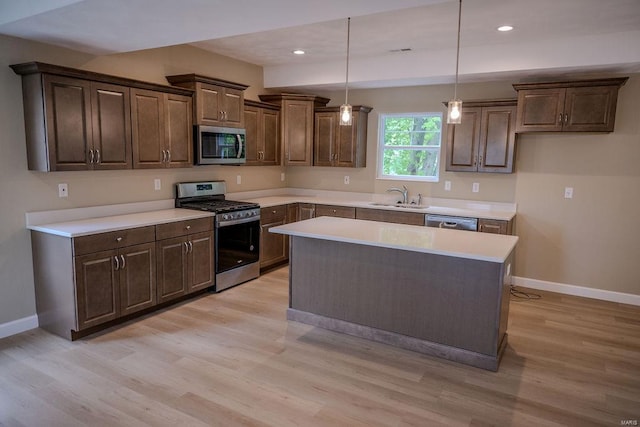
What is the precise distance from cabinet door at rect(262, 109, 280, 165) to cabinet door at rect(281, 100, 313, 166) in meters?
0.10

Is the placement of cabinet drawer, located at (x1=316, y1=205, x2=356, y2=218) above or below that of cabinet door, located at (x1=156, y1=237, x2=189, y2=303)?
above

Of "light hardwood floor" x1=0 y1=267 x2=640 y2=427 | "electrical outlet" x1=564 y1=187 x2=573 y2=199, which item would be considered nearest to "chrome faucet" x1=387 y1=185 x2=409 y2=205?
"electrical outlet" x1=564 y1=187 x2=573 y2=199

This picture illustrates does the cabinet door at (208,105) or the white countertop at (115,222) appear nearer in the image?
the white countertop at (115,222)

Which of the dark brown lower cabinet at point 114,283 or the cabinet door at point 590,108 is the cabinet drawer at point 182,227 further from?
the cabinet door at point 590,108

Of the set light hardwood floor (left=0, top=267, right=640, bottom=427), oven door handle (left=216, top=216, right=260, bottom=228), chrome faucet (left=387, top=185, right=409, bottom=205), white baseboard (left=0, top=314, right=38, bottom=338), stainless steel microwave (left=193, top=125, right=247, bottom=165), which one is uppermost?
stainless steel microwave (left=193, top=125, right=247, bottom=165)

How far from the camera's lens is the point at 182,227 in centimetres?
406

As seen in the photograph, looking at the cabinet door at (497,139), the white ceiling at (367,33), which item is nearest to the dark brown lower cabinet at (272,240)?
the white ceiling at (367,33)

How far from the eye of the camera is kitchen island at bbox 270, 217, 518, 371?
9.86 feet

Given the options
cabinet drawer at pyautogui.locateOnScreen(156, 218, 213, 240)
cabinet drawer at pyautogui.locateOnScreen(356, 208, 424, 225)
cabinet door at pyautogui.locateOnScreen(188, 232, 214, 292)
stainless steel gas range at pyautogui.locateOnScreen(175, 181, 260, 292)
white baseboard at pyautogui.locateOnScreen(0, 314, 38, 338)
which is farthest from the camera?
cabinet drawer at pyautogui.locateOnScreen(356, 208, 424, 225)

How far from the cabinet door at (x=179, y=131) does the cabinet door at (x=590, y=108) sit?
156 inches

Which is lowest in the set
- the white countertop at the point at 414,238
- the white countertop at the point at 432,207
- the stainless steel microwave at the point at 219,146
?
the white countertop at the point at 414,238

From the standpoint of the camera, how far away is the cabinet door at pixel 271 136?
5.62 meters

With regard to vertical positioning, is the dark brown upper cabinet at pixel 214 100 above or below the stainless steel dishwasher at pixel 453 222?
above

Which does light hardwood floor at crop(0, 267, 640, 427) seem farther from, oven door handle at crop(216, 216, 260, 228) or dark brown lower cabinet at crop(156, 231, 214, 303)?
oven door handle at crop(216, 216, 260, 228)
